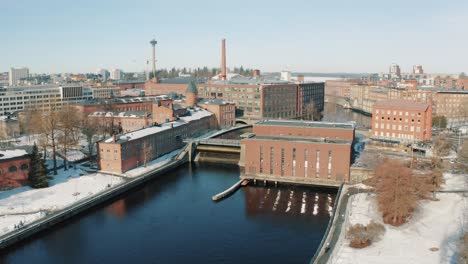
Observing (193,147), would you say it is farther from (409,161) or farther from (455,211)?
(455,211)

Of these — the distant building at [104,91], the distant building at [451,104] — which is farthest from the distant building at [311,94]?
the distant building at [104,91]

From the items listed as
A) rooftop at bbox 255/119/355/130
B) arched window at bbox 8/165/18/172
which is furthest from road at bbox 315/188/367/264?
arched window at bbox 8/165/18/172

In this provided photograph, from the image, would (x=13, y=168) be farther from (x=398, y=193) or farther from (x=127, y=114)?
(x=398, y=193)

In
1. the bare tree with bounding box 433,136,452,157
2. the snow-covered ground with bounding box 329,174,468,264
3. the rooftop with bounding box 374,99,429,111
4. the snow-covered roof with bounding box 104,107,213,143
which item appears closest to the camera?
the snow-covered ground with bounding box 329,174,468,264

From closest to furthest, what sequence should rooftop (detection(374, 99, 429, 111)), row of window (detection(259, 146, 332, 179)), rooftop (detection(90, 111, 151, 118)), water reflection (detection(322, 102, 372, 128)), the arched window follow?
the arched window
row of window (detection(259, 146, 332, 179))
rooftop (detection(374, 99, 429, 111))
rooftop (detection(90, 111, 151, 118))
water reflection (detection(322, 102, 372, 128))

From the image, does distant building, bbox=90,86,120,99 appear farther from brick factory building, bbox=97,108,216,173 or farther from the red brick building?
the red brick building

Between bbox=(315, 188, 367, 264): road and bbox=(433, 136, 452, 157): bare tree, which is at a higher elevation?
bbox=(433, 136, 452, 157): bare tree

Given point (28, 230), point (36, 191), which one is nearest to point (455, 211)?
point (28, 230)

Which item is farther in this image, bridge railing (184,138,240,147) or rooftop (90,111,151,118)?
rooftop (90,111,151,118)

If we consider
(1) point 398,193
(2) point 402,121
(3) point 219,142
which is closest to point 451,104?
(2) point 402,121
